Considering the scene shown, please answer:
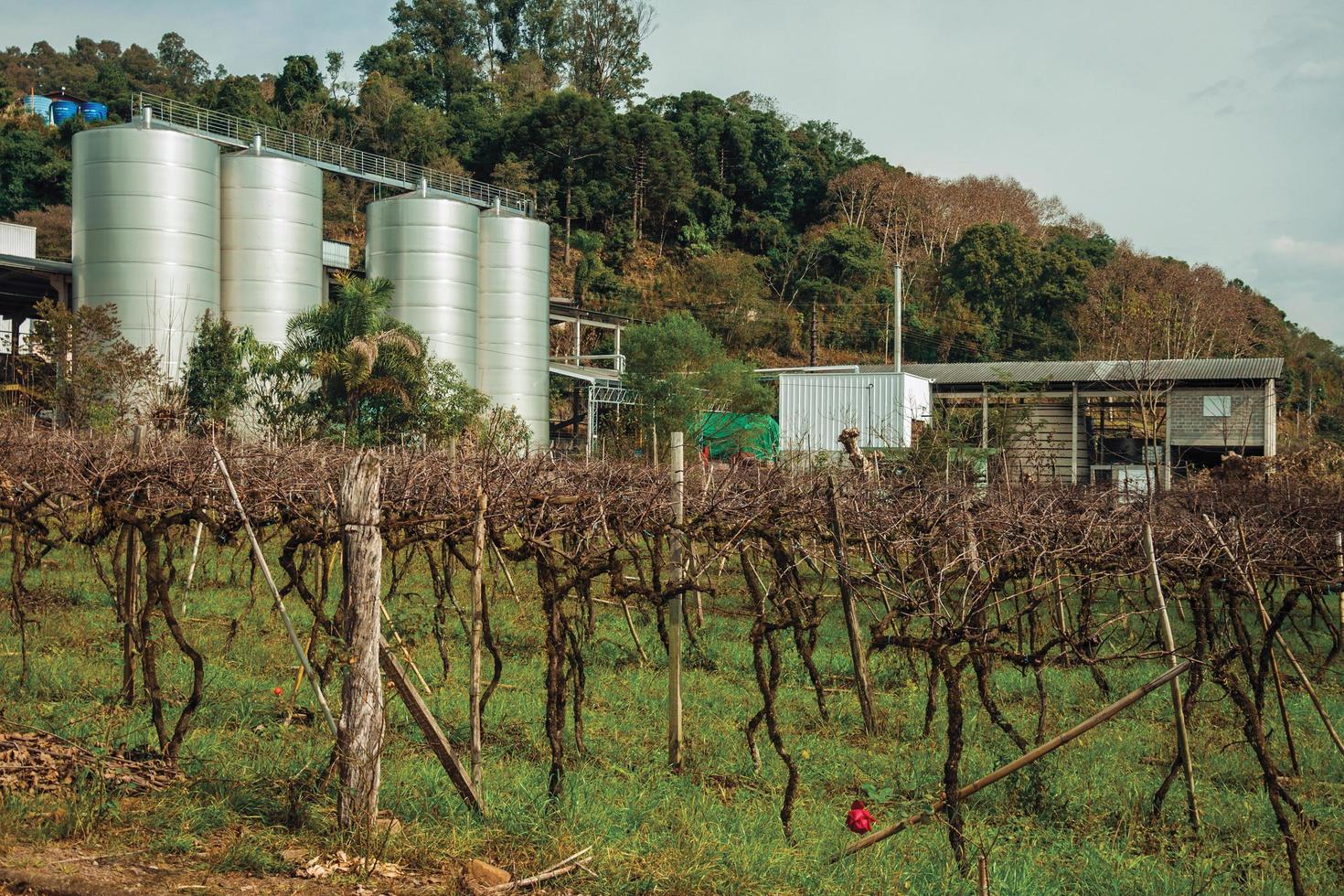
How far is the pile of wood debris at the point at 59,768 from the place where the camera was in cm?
636

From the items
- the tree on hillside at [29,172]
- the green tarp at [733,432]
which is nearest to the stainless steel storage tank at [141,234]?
the green tarp at [733,432]

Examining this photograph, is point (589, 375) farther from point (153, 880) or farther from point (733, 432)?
point (153, 880)

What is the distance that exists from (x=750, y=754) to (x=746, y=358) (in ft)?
171

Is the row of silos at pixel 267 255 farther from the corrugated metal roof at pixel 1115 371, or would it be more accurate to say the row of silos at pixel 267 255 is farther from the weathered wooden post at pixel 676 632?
the weathered wooden post at pixel 676 632

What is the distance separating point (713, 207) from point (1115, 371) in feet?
132

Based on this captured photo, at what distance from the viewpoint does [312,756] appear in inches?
279

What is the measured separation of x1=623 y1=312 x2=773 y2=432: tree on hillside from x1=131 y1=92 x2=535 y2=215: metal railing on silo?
7.98 metres

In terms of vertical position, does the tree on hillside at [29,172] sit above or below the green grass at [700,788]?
above

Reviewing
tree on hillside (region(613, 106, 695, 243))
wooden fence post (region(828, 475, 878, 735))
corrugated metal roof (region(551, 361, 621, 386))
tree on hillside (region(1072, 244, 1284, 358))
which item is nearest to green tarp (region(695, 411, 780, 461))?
corrugated metal roof (region(551, 361, 621, 386))

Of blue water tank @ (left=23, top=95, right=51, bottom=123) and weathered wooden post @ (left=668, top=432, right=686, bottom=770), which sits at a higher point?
blue water tank @ (left=23, top=95, right=51, bottom=123)

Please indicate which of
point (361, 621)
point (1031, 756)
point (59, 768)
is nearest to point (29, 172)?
point (59, 768)

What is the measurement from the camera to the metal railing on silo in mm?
36688

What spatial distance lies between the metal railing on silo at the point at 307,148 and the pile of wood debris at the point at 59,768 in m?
30.0

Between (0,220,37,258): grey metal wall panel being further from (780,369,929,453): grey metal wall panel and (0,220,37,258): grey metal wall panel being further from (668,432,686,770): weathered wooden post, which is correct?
(668,432,686,770): weathered wooden post
